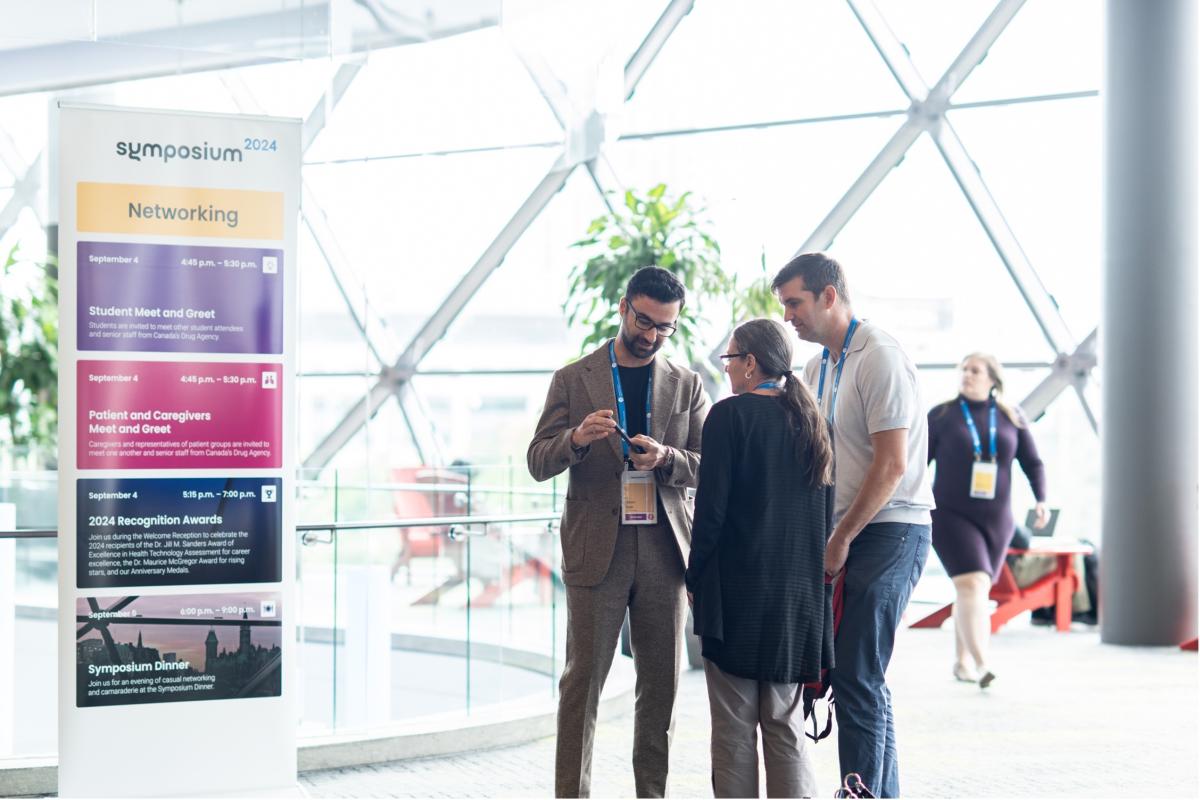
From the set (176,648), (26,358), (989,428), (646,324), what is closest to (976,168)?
(989,428)

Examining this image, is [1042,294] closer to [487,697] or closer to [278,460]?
[487,697]

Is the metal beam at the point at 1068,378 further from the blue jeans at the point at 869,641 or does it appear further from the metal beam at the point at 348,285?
the blue jeans at the point at 869,641

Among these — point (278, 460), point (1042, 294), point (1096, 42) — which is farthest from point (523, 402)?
point (278, 460)

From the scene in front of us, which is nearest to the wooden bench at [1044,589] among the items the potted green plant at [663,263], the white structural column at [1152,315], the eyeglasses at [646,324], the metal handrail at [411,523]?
the white structural column at [1152,315]

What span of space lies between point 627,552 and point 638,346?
61 cm

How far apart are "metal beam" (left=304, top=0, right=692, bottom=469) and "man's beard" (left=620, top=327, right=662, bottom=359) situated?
690 centimetres

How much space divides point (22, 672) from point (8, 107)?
9.61 meters

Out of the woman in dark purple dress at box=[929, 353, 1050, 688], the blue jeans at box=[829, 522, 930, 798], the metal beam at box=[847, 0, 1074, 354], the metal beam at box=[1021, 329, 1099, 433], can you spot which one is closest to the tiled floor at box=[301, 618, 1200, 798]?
the woman in dark purple dress at box=[929, 353, 1050, 688]

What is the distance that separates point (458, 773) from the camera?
5184 mm

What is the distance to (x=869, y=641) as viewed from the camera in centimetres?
386

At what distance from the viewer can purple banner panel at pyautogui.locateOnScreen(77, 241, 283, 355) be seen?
400cm

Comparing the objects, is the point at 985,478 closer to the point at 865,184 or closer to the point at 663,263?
the point at 663,263

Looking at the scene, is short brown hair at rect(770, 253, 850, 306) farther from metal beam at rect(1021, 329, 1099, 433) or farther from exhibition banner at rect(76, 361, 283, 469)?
metal beam at rect(1021, 329, 1099, 433)

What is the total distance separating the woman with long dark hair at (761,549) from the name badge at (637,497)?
0.78 feet
